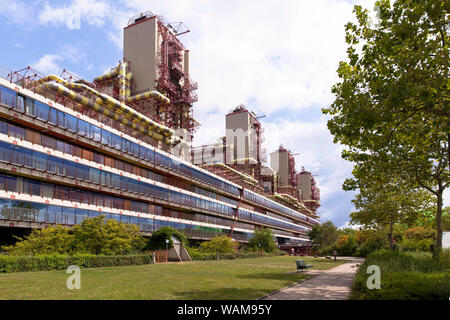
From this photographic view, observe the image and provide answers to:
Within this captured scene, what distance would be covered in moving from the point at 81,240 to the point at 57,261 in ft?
21.3

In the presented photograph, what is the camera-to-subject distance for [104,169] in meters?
44.9

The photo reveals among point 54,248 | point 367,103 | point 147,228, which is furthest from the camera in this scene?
point 147,228

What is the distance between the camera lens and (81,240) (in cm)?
3519

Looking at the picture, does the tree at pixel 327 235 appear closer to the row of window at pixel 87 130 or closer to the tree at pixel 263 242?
the tree at pixel 263 242

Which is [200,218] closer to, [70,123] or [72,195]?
[72,195]

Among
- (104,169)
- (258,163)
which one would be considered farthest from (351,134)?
(258,163)

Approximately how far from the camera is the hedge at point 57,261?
25.4m

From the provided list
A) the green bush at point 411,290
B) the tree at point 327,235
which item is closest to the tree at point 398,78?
the green bush at point 411,290

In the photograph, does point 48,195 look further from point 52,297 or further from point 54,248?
point 52,297

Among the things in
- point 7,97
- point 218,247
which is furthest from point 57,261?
point 218,247

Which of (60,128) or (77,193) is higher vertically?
(60,128)

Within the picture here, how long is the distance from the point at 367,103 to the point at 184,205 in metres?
48.8
